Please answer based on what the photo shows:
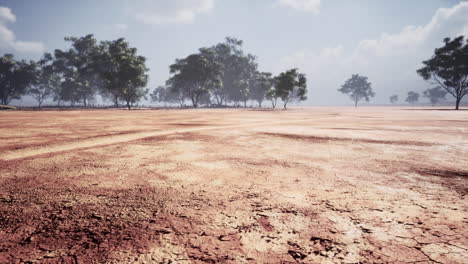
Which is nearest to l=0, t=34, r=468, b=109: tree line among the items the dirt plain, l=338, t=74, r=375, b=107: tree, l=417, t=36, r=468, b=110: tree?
l=417, t=36, r=468, b=110: tree

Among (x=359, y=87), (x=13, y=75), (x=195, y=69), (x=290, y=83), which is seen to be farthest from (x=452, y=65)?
(x=13, y=75)

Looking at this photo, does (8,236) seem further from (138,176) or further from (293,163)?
(293,163)

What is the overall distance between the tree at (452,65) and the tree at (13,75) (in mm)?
87377

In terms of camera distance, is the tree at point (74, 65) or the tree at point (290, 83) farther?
the tree at point (74, 65)

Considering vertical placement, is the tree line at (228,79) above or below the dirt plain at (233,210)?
above

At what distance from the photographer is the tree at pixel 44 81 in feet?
197

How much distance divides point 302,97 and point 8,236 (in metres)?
53.8

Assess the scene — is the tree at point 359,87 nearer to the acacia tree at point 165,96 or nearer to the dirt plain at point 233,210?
the acacia tree at point 165,96

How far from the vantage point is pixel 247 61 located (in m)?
78.2

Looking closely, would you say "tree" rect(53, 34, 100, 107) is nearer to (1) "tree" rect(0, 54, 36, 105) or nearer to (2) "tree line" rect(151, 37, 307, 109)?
(1) "tree" rect(0, 54, 36, 105)

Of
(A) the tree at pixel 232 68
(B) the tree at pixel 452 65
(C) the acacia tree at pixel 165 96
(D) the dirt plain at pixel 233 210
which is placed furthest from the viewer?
(C) the acacia tree at pixel 165 96

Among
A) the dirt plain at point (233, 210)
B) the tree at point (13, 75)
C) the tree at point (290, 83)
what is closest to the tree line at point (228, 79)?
the tree at point (290, 83)

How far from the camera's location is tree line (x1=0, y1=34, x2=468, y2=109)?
4172cm

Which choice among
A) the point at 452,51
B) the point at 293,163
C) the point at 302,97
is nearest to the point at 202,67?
the point at 302,97
